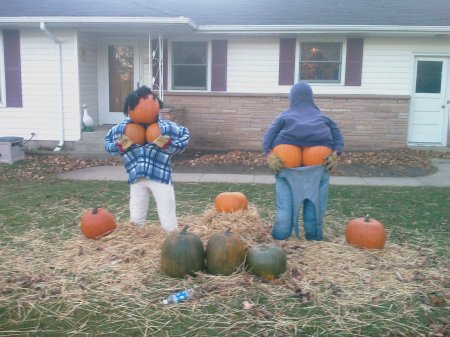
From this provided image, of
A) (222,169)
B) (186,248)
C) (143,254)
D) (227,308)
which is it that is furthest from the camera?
(222,169)

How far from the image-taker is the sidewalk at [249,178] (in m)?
9.30

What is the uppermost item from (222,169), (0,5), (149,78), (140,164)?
(0,5)

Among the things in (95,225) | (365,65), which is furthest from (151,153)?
(365,65)

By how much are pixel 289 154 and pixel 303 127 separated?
320 mm

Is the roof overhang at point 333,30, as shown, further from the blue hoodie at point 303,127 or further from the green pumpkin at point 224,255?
the green pumpkin at point 224,255

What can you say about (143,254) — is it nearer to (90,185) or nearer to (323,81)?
(90,185)

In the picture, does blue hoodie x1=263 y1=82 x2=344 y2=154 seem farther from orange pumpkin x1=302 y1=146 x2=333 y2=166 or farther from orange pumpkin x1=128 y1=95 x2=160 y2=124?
orange pumpkin x1=128 y1=95 x2=160 y2=124

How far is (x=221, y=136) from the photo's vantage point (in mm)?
13727

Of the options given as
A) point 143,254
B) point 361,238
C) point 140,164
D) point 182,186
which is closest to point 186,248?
point 143,254

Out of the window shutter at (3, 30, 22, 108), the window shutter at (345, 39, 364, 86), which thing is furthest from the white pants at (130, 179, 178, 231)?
the window shutter at (345, 39, 364, 86)

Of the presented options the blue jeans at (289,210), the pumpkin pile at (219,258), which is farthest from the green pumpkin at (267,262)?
the blue jeans at (289,210)

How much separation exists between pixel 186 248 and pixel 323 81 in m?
10.3

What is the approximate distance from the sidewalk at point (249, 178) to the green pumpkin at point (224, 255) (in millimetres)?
4830

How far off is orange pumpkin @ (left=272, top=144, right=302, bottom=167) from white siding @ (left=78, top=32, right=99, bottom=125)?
8968mm
